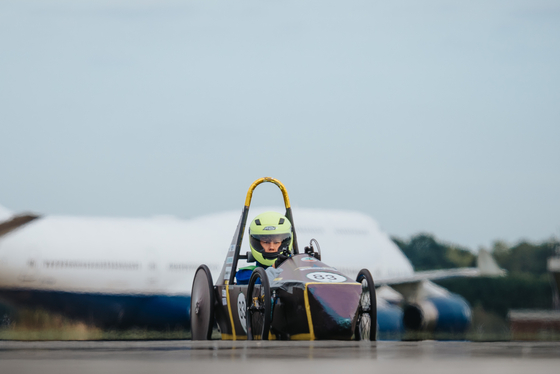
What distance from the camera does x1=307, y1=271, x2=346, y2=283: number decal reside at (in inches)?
303

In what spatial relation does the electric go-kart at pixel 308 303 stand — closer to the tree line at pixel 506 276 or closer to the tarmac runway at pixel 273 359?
the tarmac runway at pixel 273 359

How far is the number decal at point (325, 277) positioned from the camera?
25.2 ft

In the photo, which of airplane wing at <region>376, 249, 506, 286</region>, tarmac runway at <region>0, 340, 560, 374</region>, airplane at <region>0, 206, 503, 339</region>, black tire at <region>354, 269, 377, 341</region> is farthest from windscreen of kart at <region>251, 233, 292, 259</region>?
airplane wing at <region>376, 249, 506, 286</region>

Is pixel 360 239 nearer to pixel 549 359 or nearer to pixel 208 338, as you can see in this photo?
pixel 208 338

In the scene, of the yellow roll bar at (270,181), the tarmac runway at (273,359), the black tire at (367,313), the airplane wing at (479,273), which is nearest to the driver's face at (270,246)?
the yellow roll bar at (270,181)

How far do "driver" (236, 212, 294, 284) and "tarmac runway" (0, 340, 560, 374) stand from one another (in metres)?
3.11

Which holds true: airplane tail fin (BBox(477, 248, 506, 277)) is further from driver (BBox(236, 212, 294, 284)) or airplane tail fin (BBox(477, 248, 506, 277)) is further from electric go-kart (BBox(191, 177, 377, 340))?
electric go-kart (BBox(191, 177, 377, 340))

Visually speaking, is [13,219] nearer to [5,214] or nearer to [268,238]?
[5,214]

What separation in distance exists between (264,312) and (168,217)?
18696mm

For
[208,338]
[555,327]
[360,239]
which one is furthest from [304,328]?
[360,239]

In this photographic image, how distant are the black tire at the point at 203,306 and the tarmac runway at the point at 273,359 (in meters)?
3.24

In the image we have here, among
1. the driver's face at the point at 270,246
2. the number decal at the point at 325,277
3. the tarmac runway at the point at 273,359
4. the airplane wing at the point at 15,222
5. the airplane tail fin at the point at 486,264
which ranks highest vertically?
the airplane wing at the point at 15,222

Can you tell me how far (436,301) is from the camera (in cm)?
2519

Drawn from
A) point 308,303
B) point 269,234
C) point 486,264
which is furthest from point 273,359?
point 486,264
